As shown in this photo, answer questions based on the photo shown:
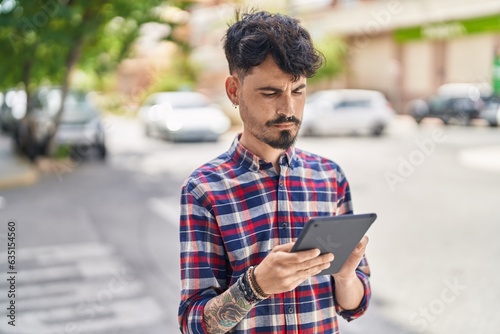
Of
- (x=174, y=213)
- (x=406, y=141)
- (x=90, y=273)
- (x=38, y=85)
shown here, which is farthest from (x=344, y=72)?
(x=90, y=273)

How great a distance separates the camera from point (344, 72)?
108ft

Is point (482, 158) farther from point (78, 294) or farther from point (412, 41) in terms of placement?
point (412, 41)

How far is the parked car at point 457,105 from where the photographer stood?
21.2 metres

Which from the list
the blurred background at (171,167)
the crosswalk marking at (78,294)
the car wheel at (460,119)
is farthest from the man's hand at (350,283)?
the car wheel at (460,119)

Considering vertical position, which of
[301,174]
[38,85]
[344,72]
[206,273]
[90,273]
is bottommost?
[90,273]

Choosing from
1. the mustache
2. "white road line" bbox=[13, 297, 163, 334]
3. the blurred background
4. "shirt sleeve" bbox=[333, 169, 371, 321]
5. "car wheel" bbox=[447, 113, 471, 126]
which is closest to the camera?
the mustache

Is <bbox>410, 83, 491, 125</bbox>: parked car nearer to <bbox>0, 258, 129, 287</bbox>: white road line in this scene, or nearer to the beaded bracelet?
<bbox>0, 258, 129, 287</bbox>: white road line

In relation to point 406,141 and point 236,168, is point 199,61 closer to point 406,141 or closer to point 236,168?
point 406,141

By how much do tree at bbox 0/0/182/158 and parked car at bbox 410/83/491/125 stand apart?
499 inches

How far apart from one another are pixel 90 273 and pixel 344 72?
2868cm

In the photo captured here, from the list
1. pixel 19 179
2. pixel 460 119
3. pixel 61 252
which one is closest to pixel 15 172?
pixel 19 179

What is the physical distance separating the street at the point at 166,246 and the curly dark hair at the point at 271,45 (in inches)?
127

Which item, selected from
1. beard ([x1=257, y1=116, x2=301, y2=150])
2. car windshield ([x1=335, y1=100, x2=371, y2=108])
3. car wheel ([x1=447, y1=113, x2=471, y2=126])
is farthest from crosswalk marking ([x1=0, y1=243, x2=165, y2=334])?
car wheel ([x1=447, y1=113, x2=471, y2=126])

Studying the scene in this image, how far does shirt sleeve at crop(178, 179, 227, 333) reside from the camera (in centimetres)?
149
